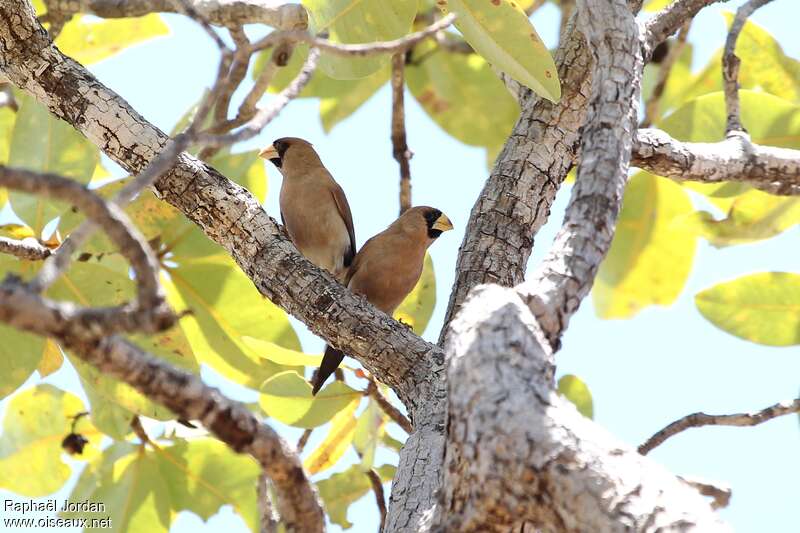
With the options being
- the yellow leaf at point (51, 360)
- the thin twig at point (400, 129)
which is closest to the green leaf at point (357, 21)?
the thin twig at point (400, 129)

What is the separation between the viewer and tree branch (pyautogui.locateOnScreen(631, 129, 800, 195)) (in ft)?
10.0

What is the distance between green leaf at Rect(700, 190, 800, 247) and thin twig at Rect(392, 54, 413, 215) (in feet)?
4.60

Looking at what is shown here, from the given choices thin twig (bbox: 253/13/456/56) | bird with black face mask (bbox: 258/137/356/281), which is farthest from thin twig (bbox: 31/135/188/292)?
bird with black face mask (bbox: 258/137/356/281)

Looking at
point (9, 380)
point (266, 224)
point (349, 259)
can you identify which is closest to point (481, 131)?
point (349, 259)

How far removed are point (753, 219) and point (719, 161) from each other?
90 cm

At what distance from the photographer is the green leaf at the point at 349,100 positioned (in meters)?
5.17

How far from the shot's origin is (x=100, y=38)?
4.86 metres

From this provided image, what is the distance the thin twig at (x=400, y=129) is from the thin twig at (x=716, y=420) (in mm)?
2001

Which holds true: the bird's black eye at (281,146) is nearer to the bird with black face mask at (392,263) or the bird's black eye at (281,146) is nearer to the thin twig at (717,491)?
the bird with black face mask at (392,263)

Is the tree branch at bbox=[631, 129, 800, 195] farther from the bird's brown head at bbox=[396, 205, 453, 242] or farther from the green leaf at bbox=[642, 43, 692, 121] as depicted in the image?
the green leaf at bbox=[642, 43, 692, 121]

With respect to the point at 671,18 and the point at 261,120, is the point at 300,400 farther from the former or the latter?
the point at 671,18

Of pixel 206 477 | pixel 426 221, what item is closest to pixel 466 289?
pixel 206 477

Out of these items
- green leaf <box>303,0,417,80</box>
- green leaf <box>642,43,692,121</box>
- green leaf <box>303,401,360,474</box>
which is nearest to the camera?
green leaf <box>303,0,417,80</box>

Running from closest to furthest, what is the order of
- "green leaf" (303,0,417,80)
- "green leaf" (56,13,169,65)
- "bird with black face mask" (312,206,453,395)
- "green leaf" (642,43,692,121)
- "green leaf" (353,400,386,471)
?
"green leaf" (303,0,417,80)
"green leaf" (353,400,386,471)
"bird with black face mask" (312,206,453,395)
"green leaf" (56,13,169,65)
"green leaf" (642,43,692,121)
